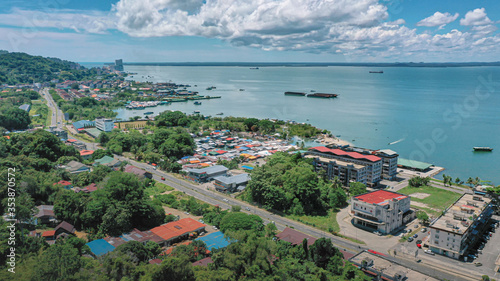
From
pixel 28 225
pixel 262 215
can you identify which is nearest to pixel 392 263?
pixel 262 215

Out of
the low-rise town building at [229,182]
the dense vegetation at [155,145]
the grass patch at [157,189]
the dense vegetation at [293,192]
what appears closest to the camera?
the dense vegetation at [293,192]

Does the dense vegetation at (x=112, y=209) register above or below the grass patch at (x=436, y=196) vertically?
above

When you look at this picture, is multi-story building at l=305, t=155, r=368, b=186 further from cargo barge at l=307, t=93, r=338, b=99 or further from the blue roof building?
cargo barge at l=307, t=93, r=338, b=99

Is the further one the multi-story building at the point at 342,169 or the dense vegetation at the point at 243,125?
the dense vegetation at the point at 243,125

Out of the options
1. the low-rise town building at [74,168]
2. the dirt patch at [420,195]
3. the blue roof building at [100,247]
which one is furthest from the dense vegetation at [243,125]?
the blue roof building at [100,247]

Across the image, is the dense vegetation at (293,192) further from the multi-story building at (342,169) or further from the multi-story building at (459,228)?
the multi-story building at (459,228)

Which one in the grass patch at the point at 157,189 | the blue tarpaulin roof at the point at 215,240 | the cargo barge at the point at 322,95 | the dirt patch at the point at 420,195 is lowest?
the dirt patch at the point at 420,195

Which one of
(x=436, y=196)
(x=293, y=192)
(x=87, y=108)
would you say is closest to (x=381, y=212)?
(x=293, y=192)

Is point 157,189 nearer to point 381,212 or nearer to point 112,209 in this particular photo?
point 112,209

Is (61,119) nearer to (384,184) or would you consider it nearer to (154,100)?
(154,100)
